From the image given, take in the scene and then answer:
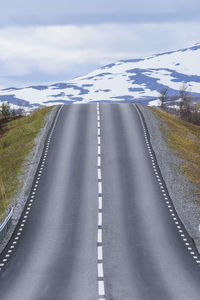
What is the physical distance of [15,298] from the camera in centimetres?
1505

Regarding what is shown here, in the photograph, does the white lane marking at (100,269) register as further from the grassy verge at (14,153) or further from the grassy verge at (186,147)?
the grassy verge at (186,147)

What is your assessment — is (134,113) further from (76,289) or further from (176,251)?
(76,289)

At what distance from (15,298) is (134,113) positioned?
122ft

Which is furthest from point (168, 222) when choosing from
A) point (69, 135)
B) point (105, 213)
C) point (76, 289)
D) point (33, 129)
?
point (33, 129)

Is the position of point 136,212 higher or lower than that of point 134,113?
lower

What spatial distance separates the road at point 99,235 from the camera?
15.8 metres

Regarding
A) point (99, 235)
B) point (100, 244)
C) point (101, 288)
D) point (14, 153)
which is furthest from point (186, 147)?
point (101, 288)

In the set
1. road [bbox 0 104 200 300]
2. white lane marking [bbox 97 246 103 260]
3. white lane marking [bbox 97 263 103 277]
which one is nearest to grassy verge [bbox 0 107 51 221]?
road [bbox 0 104 200 300]

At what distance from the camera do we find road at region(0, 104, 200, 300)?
15828 mm

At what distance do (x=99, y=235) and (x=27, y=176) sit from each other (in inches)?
453

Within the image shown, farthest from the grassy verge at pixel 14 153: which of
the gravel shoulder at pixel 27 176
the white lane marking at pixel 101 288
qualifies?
the white lane marking at pixel 101 288

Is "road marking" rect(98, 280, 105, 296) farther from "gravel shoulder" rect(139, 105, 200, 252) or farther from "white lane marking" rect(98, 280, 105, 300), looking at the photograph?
"gravel shoulder" rect(139, 105, 200, 252)

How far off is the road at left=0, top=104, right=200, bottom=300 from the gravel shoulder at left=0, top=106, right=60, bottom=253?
43cm

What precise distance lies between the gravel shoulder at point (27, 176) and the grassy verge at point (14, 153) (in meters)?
0.49
